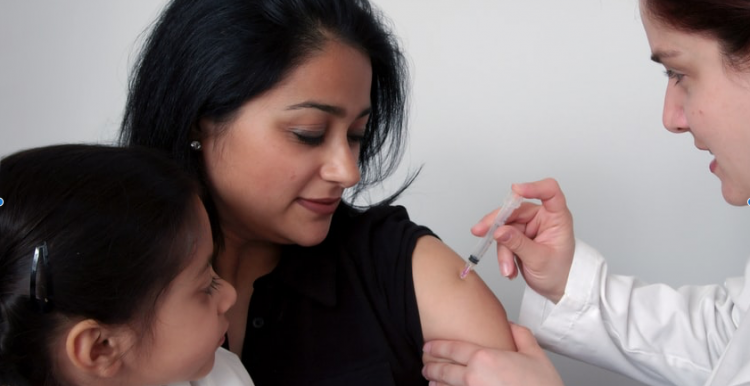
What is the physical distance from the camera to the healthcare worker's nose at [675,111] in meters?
1.25

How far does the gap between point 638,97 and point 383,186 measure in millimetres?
722

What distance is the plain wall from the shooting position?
6.54 ft

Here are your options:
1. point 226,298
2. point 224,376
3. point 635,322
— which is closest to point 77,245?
point 226,298

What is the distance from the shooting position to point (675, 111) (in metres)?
1.26

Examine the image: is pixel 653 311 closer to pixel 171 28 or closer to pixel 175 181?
pixel 175 181

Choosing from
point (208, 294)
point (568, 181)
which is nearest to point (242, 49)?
point (208, 294)

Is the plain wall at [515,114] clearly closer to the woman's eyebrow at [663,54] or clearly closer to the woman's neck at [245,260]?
the woman's neck at [245,260]

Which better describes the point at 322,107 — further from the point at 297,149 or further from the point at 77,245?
the point at 77,245

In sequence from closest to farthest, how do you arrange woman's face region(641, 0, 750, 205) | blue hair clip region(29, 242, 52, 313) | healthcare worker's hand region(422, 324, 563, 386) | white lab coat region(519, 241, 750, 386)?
blue hair clip region(29, 242, 52, 313)
woman's face region(641, 0, 750, 205)
healthcare worker's hand region(422, 324, 563, 386)
white lab coat region(519, 241, 750, 386)

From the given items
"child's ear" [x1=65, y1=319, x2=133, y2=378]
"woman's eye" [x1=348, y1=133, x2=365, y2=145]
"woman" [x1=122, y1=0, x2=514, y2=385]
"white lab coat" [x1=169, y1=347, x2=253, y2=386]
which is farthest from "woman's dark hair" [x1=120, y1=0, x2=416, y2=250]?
"child's ear" [x1=65, y1=319, x2=133, y2=378]

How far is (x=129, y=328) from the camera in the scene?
1.08 meters

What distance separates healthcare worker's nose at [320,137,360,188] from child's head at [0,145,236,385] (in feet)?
0.83

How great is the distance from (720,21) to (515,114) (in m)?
1.00

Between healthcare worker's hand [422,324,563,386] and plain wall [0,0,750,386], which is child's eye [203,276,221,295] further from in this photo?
plain wall [0,0,750,386]
